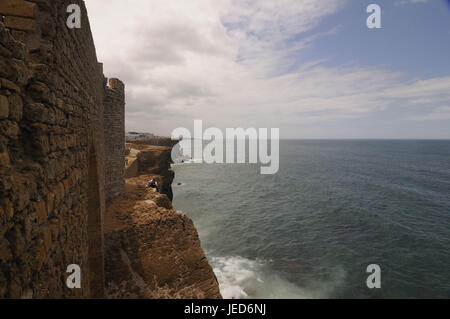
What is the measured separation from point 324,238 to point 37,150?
82.3ft

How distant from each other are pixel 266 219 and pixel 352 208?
12.5 meters

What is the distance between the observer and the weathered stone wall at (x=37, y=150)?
5.80 feet

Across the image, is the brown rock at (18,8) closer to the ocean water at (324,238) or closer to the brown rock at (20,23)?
the brown rock at (20,23)

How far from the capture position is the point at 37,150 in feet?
7.45

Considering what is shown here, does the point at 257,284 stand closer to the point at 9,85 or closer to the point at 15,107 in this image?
the point at 15,107

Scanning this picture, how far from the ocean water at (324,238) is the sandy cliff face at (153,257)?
29.5 feet

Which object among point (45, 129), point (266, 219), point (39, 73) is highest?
point (39, 73)

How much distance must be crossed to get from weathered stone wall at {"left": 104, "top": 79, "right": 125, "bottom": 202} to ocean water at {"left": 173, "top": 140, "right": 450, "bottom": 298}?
1080 cm

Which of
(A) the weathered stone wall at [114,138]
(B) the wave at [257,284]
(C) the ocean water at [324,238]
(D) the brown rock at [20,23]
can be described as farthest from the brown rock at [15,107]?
(C) the ocean water at [324,238]

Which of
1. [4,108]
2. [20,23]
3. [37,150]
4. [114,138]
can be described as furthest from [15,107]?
[114,138]

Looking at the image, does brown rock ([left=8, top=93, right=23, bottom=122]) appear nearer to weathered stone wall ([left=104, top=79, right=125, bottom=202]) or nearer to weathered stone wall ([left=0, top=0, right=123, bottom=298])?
weathered stone wall ([left=0, top=0, right=123, bottom=298])
